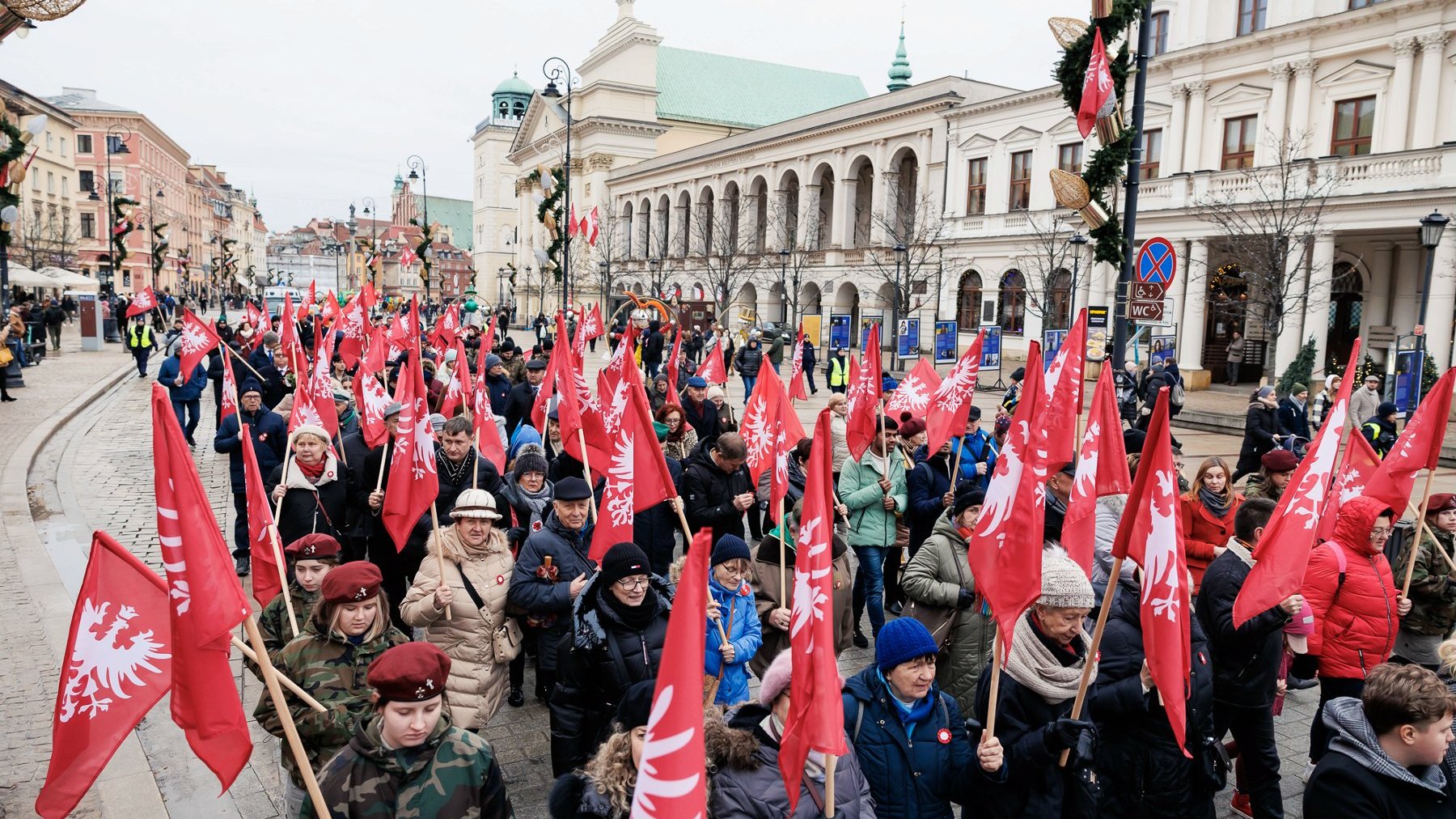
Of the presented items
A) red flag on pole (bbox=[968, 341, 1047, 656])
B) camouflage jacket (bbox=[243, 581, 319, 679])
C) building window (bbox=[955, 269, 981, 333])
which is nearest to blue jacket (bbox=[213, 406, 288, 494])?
camouflage jacket (bbox=[243, 581, 319, 679])

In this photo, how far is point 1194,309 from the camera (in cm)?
3145

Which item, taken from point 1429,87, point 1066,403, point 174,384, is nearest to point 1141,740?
point 1066,403

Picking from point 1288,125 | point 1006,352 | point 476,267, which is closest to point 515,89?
point 476,267

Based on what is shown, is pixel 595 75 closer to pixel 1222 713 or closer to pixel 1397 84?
pixel 1397 84

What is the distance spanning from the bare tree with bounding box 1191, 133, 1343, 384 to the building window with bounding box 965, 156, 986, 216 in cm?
1157

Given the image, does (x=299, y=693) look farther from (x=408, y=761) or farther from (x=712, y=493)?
(x=712, y=493)

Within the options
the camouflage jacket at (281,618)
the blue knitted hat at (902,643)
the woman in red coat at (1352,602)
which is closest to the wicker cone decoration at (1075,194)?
the woman in red coat at (1352,602)

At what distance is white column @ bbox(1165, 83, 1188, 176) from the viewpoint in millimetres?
32062

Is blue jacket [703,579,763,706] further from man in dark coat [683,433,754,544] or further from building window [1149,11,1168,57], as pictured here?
building window [1149,11,1168,57]

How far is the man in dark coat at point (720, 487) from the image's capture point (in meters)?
7.34

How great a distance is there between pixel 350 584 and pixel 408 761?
3.59 ft

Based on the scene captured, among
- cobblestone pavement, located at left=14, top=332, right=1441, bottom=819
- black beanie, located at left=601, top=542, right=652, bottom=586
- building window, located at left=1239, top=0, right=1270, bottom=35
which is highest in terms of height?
building window, located at left=1239, top=0, right=1270, bottom=35

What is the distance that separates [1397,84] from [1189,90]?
6.18m

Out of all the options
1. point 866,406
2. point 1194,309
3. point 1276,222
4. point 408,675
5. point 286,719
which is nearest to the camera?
point 408,675
